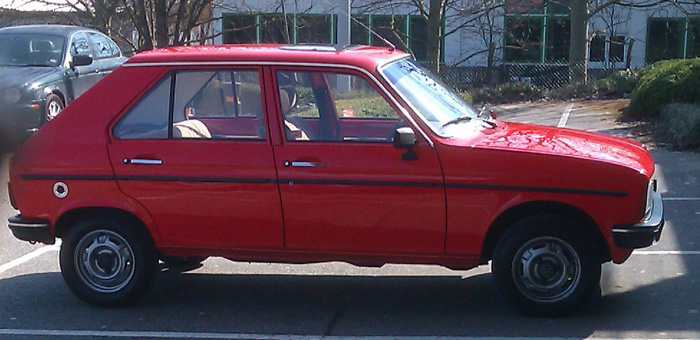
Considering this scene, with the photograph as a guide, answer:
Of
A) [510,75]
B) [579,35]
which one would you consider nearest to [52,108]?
[579,35]

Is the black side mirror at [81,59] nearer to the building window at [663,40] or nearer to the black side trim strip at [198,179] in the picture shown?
the black side trim strip at [198,179]

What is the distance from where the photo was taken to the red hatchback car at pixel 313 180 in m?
5.33

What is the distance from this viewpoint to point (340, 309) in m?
5.97

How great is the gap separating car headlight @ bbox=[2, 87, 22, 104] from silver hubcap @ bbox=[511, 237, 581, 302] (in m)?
9.32

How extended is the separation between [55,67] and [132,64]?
826cm

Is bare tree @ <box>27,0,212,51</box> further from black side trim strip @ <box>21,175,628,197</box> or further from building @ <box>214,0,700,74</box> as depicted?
black side trim strip @ <box>21,175,628,197</box>

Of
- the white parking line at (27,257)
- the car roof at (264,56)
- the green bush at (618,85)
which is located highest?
the car roof at (264,56)

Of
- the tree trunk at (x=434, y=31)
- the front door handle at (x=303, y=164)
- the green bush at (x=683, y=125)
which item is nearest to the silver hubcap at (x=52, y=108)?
the front door handle at (x=303, y=164)

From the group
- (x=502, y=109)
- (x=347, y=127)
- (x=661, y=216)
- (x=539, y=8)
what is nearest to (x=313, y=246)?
(x=347, y=127)

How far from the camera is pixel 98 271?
5953mm

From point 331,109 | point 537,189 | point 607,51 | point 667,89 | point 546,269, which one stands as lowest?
point 546,269

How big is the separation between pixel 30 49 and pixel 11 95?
145cm

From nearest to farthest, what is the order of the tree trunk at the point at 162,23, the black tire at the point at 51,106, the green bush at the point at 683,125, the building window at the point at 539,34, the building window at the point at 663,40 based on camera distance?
the green bush at the point at 683,125 → the black tire at the point at 51,106 → the tree trunk at the point at 162,23 → the building window at the point at 539,34 → the building window at the point at 663,40

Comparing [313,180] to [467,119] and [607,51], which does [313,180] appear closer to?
[467,119]
